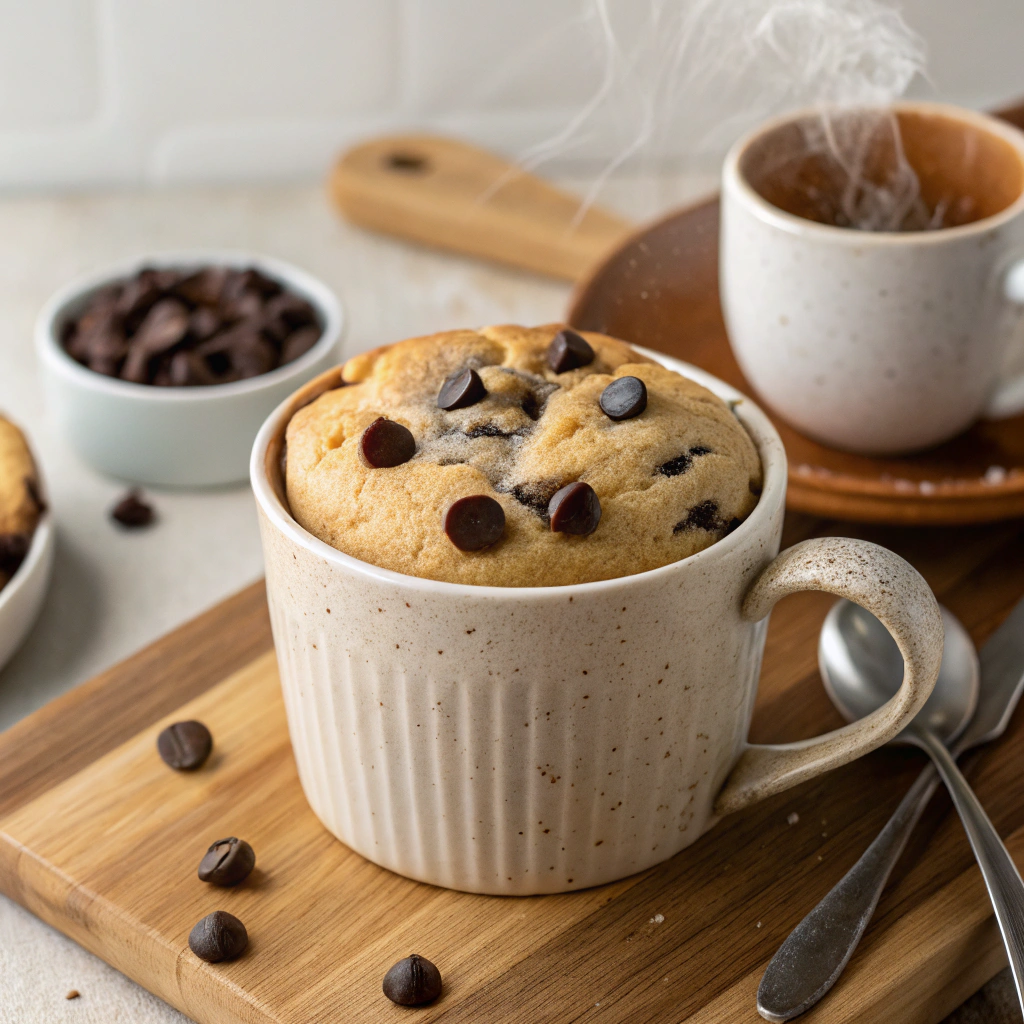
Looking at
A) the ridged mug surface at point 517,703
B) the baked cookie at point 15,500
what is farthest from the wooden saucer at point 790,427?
the baked cookie at point 15,500

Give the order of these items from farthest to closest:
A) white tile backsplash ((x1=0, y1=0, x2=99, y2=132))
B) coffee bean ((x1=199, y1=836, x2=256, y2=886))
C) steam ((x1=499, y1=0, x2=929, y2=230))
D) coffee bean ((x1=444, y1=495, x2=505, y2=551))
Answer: white tile backsplash ((x1=0, y1=0, x2=99, y2=132))
steam ((x1=499, y1=0, x2=929, y2=230))
coffee bean ((x1=199, y1=836, x2=256, y2=886))
coffee bean ((x1=444, y1=495, x2=505, y2=551))

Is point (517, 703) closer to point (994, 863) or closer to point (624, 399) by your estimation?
point (624, 399)

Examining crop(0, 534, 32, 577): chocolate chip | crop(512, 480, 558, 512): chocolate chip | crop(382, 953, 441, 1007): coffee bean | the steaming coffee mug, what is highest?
crop(512, 480, 558, 512): chocolate chip

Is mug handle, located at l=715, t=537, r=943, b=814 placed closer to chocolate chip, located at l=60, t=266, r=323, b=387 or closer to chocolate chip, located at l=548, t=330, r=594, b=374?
chocolate chip, located at l=548, t=330, r=594, b=374

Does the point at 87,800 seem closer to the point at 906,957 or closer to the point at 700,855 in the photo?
the point at 700,855

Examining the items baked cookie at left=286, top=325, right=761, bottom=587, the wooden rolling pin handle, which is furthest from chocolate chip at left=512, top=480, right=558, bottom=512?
the wooden rolling pin handle

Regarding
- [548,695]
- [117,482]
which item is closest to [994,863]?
[548,695]
